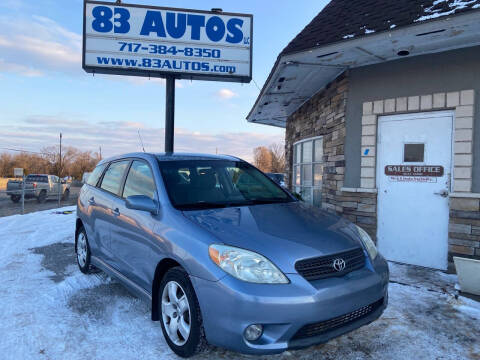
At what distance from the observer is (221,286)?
91.8 inches

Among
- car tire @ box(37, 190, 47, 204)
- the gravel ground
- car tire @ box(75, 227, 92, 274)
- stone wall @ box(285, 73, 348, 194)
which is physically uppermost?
stone wall @ box(285, 73, 348, 194)

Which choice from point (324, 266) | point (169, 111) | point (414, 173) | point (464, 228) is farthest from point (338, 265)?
point (169, 111)

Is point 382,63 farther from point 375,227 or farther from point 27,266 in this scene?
point 27,266

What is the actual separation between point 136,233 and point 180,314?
0.93 meters

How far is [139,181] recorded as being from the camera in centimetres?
364

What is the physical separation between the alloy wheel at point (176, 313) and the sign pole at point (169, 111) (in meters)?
6.25

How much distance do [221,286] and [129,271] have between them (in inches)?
58.1

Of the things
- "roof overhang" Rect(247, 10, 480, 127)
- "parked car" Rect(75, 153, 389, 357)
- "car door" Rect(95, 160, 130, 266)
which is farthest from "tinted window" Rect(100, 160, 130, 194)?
"roof overhang" Rect(247, 10, 480, 127)

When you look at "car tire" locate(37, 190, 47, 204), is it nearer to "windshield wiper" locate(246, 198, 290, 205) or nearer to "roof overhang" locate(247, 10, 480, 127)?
"roof overhang" locate(247, 10, 480, 127)

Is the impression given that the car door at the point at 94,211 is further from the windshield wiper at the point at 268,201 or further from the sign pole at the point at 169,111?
the sign pole at the point at 169,111

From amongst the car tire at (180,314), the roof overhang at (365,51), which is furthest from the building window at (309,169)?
the car tire at (180,314)

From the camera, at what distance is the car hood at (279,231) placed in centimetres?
246

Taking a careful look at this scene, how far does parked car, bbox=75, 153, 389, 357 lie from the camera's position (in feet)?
7.55

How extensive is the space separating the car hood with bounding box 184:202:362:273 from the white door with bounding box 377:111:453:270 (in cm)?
281
